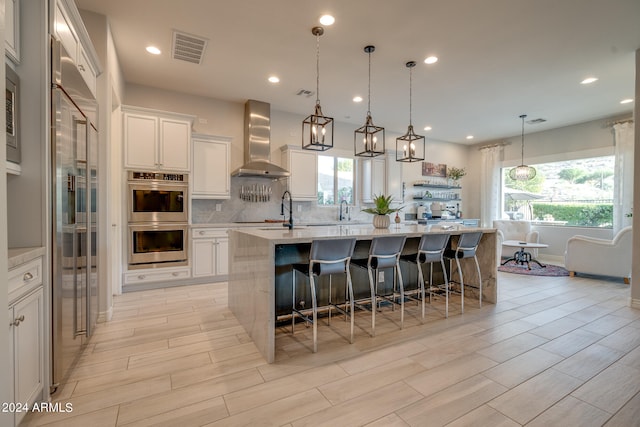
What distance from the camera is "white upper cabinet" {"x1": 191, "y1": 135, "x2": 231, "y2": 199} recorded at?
4.70 meters

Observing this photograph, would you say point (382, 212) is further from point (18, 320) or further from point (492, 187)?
point (492, 187)

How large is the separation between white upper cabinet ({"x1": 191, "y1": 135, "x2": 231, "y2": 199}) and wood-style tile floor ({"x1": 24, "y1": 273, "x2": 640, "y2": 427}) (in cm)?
209

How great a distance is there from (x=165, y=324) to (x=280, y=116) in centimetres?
419

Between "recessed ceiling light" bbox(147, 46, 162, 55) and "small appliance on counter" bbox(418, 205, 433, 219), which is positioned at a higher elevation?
"recessed ceiling light" bbox(147, 46, 162, 55)

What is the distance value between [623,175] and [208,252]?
769cm

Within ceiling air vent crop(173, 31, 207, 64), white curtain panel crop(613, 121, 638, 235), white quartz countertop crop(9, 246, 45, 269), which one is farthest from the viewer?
white curtain panel crop(613, 121, 638, 235)

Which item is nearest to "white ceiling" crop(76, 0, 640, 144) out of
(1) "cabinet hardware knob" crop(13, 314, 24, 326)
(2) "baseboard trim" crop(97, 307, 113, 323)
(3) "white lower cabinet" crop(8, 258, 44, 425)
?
(3) "white lower cabinet" crop(8, 258, 44, 425)

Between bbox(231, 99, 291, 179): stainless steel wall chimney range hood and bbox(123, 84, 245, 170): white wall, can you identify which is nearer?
bbox(123, 84, 245, 170): white wall

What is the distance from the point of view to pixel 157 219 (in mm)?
4238

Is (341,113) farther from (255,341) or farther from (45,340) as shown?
(45,340)

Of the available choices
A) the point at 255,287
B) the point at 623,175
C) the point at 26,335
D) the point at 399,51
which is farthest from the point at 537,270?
the point at 26,335

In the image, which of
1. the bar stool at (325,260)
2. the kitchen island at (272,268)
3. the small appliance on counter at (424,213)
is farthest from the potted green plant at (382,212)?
the small appliance on counter at (424,213)

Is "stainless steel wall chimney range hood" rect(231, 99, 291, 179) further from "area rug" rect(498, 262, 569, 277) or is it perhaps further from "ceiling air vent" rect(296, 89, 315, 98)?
"area rug" rect(498, 262, 569, 277)

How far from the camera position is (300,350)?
2434mm
